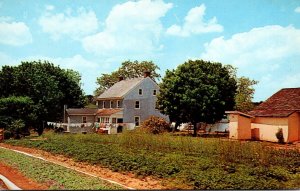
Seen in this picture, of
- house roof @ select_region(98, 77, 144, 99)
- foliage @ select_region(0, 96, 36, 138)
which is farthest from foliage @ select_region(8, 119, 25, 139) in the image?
house roof @ select_region(98, 77, 144, 99)

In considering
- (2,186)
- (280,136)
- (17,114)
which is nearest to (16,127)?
(17,114)

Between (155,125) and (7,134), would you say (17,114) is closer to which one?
(7,134)

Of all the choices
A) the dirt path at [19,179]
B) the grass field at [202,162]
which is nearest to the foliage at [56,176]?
the dirt path at [19,179]

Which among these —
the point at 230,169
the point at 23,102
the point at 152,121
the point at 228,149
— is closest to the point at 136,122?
the point at 152,121

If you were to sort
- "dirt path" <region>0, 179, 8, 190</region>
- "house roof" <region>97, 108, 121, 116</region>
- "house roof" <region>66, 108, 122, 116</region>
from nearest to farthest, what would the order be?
"dirt path" <region>0, 179, 8, 190</region>
"house roof" <region>97, 108, 121, 116</region>
"house roof" <region>66, 108, 122, 116</region>

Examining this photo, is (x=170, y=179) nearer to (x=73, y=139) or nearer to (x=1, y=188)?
(x=1, y=188)

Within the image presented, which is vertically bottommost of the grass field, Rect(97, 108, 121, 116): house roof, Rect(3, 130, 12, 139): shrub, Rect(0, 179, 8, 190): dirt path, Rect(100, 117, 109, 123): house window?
Rect(0, 179, 8, 190): dirt path

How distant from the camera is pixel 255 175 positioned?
1179 centimetres

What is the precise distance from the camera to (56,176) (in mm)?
11961

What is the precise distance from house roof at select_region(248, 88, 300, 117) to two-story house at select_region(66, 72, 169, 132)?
14.8m

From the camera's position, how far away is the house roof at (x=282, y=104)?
87.1ft

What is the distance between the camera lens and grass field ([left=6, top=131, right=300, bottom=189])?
11070 mm

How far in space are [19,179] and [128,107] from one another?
96.7ft

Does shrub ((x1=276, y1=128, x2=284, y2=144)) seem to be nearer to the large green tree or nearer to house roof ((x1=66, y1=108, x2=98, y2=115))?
the large green tree
